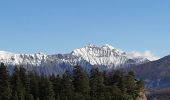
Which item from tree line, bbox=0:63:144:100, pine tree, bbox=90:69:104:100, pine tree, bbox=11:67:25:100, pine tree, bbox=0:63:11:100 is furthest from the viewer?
pine tree, bbox=90:69:104:100

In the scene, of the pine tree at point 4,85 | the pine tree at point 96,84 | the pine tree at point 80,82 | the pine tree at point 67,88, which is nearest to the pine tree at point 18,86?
the pine tree at point 4,85

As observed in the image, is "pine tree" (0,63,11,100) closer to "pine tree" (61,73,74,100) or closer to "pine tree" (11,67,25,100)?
"pine tree" (11,67,25,100)

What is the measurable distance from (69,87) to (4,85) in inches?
699

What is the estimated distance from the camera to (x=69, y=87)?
468ft

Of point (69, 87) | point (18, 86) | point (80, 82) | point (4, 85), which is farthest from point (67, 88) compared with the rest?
point (4, 85)

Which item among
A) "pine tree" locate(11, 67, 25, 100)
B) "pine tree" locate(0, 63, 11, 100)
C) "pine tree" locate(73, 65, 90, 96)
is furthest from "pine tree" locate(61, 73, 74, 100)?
"pine tree" locate(0, 63, 11, 100)

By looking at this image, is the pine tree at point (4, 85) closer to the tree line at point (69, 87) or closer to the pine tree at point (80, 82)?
the tree line at point (69, 87)

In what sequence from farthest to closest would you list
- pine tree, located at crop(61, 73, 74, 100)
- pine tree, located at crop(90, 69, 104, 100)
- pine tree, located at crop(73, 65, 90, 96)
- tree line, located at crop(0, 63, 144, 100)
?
pine tree, located at crop(73, 65, 90, 96) < pine tree, located at crop(90, 69, 104, 100) < pine tree, located at crop(61, 73, 74, 100) < tree line, located at crop(0, 63, 144, 100)

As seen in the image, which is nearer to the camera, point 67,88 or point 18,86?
point 18,86

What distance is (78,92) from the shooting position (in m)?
144

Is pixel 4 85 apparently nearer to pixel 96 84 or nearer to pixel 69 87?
pixel 69 87

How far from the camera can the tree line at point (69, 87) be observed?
135m

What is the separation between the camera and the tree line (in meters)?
135

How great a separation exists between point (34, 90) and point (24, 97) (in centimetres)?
1174
